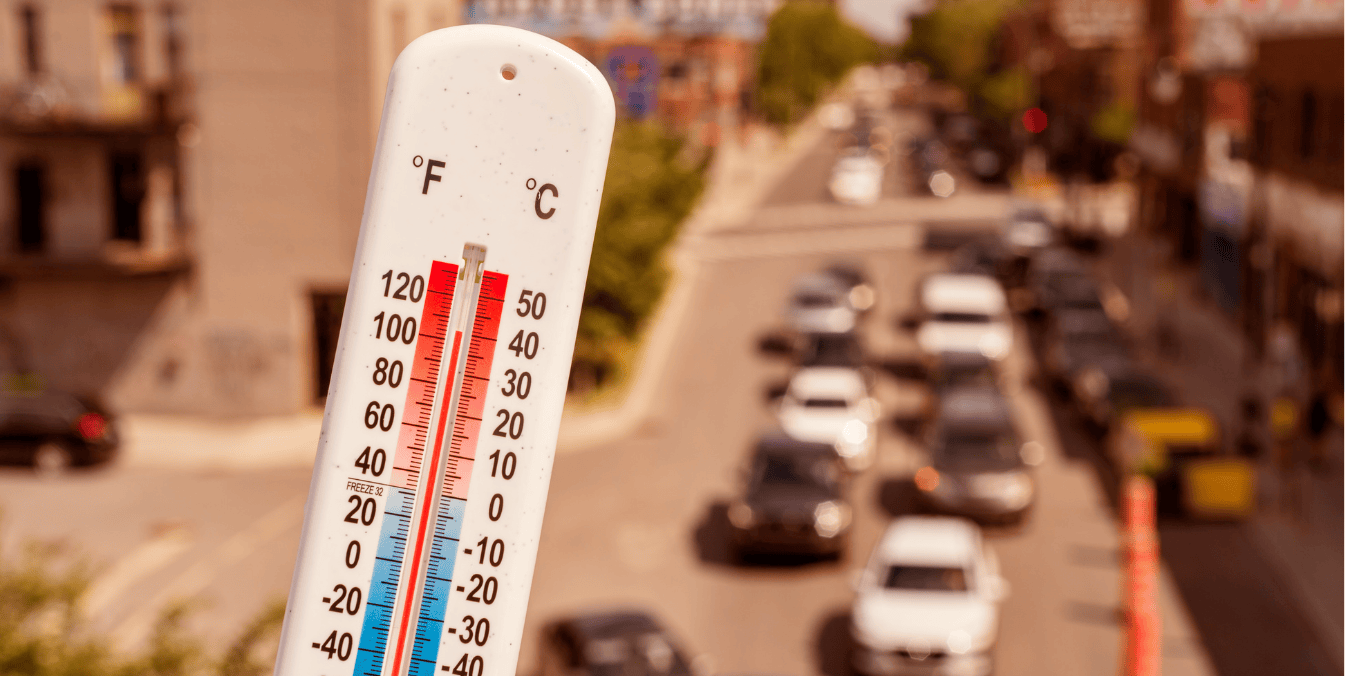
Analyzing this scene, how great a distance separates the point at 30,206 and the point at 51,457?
7878mm

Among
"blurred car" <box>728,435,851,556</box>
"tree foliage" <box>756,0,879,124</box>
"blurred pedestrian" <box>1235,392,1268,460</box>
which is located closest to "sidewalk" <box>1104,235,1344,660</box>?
"blurred pedestrian" <box>1235,392,1268,460</box>

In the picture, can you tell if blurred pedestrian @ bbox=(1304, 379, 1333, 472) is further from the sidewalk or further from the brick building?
the brick building

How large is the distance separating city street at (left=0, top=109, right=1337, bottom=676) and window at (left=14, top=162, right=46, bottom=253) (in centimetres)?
717

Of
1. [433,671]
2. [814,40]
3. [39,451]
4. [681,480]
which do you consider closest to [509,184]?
[433,671]

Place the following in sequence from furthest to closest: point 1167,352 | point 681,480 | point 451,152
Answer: point 1167,352 → point 681,480 → point 451,152

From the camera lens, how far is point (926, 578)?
20359 mm

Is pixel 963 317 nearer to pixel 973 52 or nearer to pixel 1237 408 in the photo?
pixel 1237 408

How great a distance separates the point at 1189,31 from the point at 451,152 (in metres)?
53.9

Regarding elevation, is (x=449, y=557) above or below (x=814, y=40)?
below

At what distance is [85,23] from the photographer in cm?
3522

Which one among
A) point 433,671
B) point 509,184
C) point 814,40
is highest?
point 814,40

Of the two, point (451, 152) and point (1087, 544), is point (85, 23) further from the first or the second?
point (451, 152)

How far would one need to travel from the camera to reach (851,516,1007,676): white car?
1911 cm

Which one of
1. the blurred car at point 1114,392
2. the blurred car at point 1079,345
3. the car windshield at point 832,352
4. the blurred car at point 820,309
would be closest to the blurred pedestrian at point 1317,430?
the blurred car at point 1114,392
